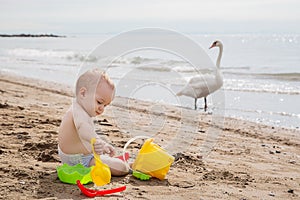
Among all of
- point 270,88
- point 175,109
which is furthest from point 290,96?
point 175,109

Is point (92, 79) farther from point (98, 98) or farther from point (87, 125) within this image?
point (87, 125)

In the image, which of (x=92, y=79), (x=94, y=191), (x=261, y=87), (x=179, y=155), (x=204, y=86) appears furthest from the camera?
(x=261, y=87)

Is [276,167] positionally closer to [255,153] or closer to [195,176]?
[255,153]

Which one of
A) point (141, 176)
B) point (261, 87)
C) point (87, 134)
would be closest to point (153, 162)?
point (141, 176)

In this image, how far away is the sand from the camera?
11.2 feet

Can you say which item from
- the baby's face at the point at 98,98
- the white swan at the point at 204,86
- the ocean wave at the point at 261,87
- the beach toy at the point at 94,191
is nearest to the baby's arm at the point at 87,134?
the baby's face at the point at 98,98

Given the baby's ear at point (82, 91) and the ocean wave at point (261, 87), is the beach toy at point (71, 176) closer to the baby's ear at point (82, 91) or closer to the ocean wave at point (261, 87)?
the baby's ear at point (82, 91)

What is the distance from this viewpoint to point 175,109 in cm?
891

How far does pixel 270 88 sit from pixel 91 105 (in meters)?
9.89

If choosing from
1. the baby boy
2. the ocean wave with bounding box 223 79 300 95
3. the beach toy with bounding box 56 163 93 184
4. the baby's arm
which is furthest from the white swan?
the beach toy with bounding box 56 163 93 184

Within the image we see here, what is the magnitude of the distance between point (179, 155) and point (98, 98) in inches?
59.1

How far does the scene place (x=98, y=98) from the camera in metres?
3.54

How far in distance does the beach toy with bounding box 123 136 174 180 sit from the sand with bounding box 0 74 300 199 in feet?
0.26

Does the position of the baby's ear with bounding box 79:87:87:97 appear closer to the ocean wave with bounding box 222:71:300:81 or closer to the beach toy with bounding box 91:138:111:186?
the beach toy with bounding box 91:138:111:186
